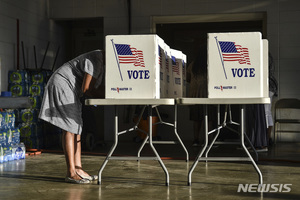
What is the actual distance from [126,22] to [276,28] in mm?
2611

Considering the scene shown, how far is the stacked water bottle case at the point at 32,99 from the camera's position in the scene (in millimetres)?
6867

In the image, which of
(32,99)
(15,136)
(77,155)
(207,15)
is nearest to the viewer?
(77,155)

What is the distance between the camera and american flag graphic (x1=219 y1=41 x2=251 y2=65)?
11.6ft

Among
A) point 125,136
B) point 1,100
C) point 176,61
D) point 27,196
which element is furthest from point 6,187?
point 125,136

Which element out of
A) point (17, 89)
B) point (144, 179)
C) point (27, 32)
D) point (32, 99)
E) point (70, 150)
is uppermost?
point (27, 32)

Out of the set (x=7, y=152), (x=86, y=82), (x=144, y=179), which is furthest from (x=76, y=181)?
(x=7, y=152)

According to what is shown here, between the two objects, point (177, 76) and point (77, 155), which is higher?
point (177, 76)

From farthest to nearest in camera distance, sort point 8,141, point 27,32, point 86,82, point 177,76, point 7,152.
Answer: point 27,32 < point 8,141 < point 7,152 < point 177,76 < point 86,82

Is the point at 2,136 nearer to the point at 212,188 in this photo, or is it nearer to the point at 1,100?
the point at 1,100

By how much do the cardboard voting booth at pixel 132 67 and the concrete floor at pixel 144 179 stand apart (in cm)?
74

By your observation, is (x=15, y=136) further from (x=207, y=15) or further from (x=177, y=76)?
(x=207, y=15)

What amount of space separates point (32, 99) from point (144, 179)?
337cm

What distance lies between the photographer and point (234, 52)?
11.6ft

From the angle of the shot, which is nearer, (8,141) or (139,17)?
(8,141)
